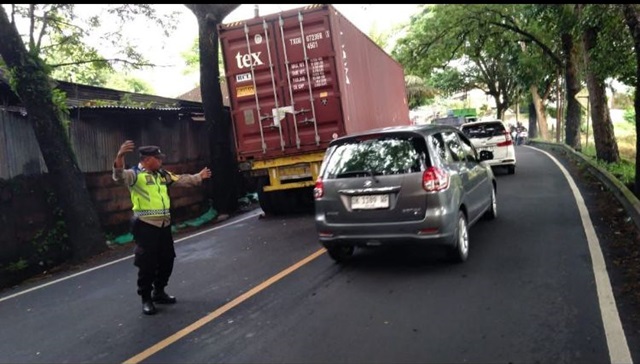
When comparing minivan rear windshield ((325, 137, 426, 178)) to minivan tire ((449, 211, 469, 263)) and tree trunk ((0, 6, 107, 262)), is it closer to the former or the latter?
minivan tire ((449, 211, 469, 263))

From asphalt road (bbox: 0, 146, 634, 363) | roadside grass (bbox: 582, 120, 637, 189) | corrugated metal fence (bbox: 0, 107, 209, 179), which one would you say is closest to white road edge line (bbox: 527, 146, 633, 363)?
asphalt road (bbox: 0, 146, 634, 363)

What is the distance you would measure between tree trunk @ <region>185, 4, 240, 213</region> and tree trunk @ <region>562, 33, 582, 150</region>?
14.5m

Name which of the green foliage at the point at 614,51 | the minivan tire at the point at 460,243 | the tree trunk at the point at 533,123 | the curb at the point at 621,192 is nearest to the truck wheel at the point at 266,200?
the minivan tire at the point at 460,243

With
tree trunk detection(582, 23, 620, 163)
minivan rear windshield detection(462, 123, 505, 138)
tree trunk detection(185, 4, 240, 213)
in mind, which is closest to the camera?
tree trunk detection(185, 4, 240, 213)

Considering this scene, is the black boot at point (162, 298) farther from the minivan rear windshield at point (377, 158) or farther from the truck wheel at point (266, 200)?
the truck wheel at point (266, 200)

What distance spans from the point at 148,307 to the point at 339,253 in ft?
7.58

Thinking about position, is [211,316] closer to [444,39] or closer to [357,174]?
[357,174]

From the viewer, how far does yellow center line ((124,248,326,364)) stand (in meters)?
4.18

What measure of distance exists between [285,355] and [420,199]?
2.36 meters

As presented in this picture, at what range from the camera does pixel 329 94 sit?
9453mm

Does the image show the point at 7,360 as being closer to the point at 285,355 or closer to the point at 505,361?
the point at 285,355

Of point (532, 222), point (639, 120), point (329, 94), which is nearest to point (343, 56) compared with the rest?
point (329, 94)

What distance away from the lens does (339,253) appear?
638cm

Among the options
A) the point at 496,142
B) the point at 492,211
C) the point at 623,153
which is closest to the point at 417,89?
the point at 623,153
